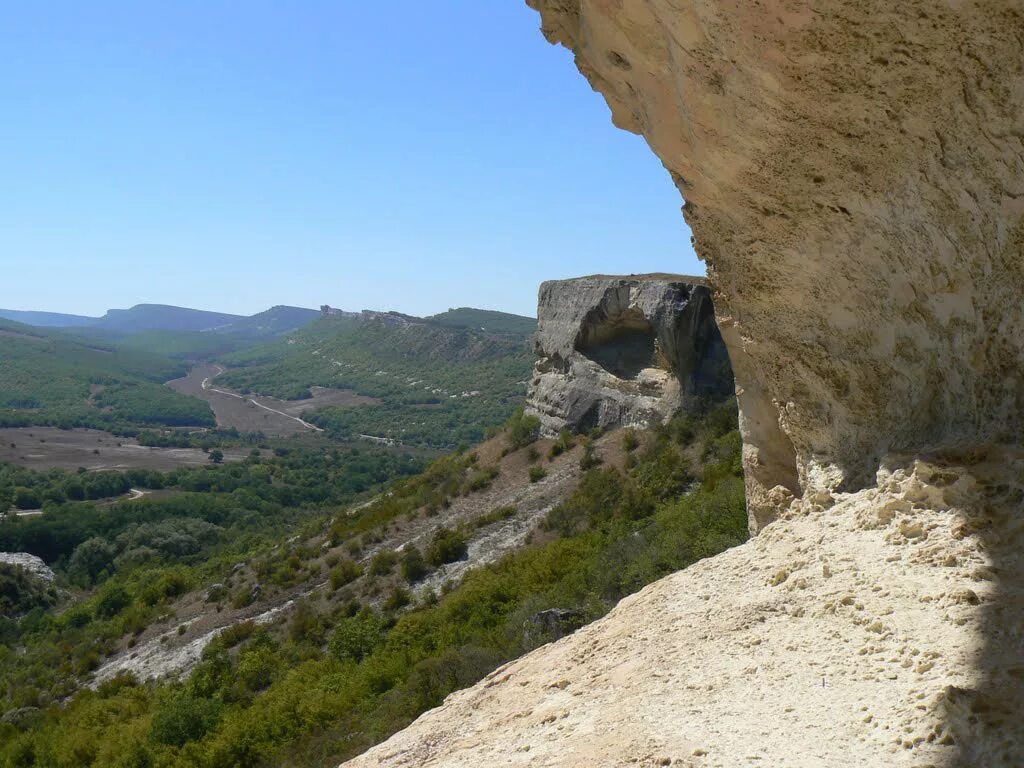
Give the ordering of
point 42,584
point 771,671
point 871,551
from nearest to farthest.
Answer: point 771,671 → point 871,551 → point 42,584

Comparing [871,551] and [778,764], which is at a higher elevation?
[871,551]

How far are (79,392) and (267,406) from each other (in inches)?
939

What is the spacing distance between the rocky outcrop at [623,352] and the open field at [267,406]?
6785 cm

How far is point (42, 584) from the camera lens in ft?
123

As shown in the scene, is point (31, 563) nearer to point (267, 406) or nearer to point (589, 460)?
point (589, 460)

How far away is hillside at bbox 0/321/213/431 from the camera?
93250 mm

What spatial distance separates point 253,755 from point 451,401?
73.0 meters

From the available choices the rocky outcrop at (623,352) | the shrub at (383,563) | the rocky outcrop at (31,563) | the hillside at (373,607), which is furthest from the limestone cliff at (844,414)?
the rocky outcrop at (31,563)

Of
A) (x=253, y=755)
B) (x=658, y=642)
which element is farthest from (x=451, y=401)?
(x=658, y=642)

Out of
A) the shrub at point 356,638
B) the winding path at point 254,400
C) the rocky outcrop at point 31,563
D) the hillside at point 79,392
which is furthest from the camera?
the winding path at point 254,400

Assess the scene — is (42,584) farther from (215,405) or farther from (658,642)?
(215,405)

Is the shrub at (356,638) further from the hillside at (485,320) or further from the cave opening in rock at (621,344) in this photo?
the hillside at (485,320)

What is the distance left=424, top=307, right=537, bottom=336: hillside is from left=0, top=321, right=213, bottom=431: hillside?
1625 inches

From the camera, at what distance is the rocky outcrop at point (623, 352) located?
23.4 m
